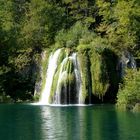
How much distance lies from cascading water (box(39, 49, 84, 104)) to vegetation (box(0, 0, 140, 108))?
0.35 m

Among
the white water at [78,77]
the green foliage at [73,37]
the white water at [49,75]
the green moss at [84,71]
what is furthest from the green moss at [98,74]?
the white water at [49,75]

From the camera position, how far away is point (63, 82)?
40.7 m

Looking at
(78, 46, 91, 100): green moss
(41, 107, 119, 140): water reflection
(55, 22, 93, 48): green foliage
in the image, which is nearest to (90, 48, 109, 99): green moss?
(78, 46, 91, 100): green moss

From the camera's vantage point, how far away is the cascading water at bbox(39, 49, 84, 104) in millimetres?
40531

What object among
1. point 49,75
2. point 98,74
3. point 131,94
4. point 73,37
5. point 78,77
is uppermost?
point 73,37

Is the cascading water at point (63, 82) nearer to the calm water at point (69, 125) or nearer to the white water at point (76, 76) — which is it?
the white water at point (76, 76)

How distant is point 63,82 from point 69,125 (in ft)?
49.5

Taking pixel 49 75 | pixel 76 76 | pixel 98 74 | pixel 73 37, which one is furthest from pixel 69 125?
pixel 73 37

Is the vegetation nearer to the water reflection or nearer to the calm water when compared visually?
the water reflection

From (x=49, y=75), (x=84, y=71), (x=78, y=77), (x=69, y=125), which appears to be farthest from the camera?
(x=49, y=75)

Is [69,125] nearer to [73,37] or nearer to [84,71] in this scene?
[84,71]

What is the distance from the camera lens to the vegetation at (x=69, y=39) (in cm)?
4138

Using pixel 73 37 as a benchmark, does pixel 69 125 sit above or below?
below

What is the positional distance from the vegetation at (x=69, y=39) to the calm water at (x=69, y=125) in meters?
8.10
